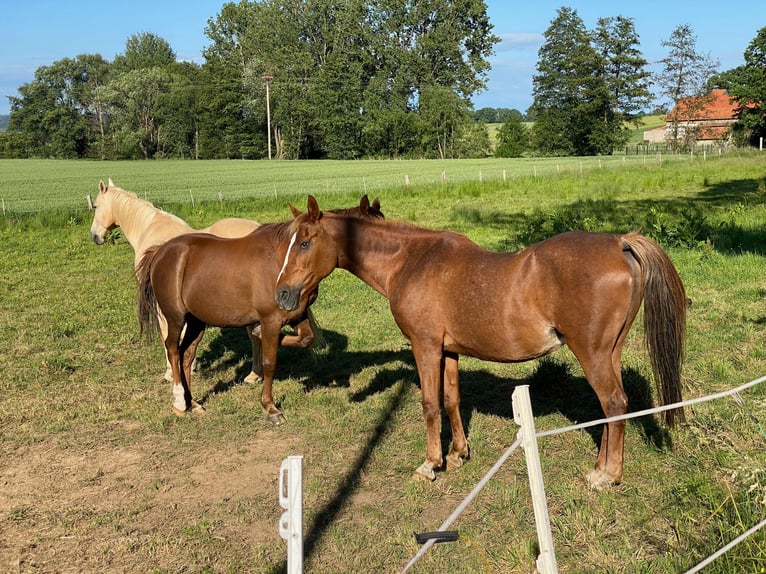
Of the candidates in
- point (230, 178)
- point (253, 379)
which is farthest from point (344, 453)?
point (230, 178)

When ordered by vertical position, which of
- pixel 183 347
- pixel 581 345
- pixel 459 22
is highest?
pixel 459 22

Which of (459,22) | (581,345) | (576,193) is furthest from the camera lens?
(459,22)

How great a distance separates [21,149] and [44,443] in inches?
3435

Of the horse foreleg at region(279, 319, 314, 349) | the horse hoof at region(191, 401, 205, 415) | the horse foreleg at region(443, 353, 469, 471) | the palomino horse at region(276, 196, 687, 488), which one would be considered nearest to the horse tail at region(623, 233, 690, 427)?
the palomino horse at region(276, 196, 687, 488)

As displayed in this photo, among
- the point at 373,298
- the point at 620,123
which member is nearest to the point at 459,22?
the point at 620,123

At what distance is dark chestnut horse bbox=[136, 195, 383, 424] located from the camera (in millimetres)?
6324

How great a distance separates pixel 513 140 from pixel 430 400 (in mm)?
78235

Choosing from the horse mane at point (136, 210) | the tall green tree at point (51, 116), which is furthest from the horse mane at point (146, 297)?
the tall green tree at point (51, 116)

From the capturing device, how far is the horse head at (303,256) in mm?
5207

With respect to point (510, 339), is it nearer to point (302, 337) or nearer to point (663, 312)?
point (663, 312)

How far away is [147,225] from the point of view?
27.3ft

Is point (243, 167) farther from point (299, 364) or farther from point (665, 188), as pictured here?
point (299, 364)

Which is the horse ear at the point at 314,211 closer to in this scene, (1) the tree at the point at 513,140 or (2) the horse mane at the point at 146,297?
(2) the horse mane at the point at 146,297

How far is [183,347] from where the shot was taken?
684cm
